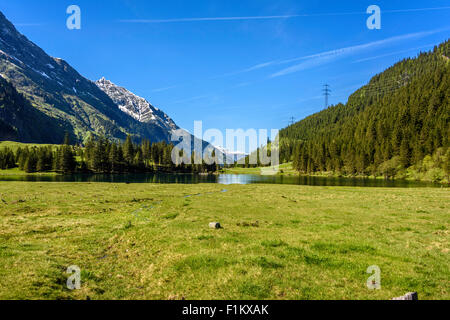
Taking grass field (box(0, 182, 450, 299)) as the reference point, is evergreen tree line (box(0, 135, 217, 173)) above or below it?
above

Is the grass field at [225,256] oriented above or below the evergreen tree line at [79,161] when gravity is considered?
below

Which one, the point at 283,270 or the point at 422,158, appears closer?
the point at 283,270

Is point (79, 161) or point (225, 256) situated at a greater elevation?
point (79, 161)

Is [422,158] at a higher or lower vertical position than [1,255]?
higher

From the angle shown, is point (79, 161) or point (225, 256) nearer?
point (225, 256)

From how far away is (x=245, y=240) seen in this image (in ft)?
58.4

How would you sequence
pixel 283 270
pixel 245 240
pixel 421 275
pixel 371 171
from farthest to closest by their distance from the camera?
pixel 371 171 < pixel 245 240 < pixel 283 270 < pixel 421 275

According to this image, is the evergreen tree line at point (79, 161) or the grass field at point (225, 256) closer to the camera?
the grass field at point (225, 256)

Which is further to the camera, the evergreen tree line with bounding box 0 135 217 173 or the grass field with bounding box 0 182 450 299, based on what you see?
the evergreen tree line with bounding box 0 135 217 173
